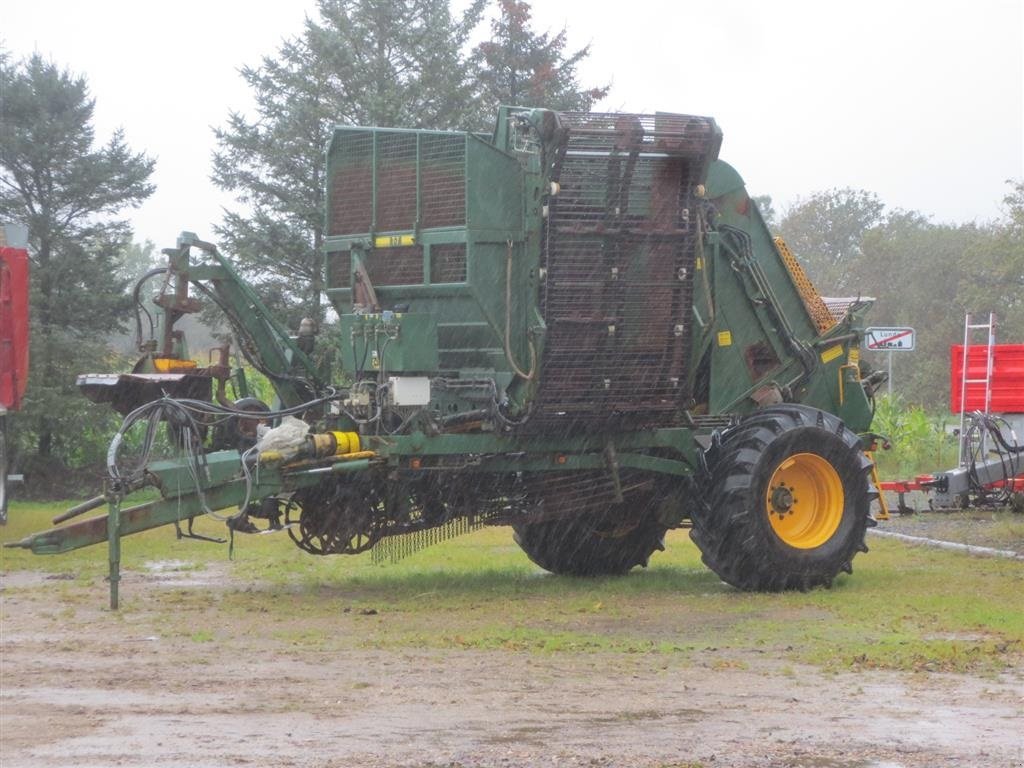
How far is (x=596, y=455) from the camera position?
12273 mm

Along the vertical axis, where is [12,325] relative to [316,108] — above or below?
below

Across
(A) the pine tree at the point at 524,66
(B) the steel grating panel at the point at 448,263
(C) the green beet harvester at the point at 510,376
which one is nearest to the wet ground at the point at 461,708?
(C) the green beet harvester at the point at 510,376

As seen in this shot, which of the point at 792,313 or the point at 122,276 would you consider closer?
the point at 792,313

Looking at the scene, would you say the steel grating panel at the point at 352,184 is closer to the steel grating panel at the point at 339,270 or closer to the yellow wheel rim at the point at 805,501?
the steel grating panel at the point at 339,270

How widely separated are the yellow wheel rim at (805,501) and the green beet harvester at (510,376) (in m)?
0.02

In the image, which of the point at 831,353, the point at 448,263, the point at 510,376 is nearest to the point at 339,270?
the point at 448,263

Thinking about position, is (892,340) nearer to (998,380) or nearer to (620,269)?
(998,380)

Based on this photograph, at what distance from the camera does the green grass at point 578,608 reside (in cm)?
930

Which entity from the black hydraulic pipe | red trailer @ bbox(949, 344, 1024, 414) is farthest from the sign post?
the black hydraulic pipe

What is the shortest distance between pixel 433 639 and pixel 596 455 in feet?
10.2

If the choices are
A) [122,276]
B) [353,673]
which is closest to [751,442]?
[353,673]

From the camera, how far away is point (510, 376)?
38.4ft

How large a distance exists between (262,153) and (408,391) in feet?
50.3

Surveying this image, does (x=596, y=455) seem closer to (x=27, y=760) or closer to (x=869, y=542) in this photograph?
(x=869, y=542)
